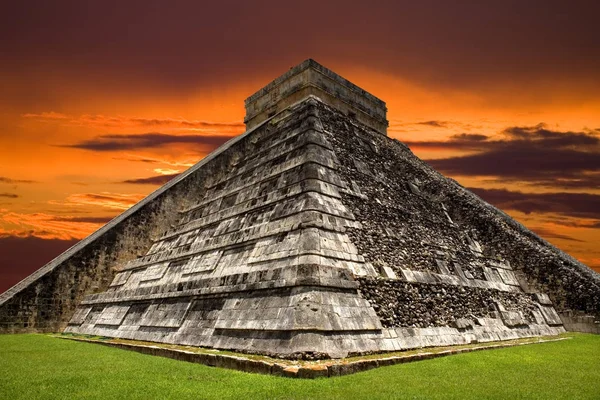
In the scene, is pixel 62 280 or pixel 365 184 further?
pixel 62 280

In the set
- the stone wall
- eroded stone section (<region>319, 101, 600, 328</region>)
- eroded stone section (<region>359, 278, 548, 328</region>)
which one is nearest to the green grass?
eroded stone section (<region>359, 278, 548, 328</region>)

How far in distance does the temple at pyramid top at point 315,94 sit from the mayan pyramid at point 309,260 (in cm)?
8

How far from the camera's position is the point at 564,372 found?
827cm

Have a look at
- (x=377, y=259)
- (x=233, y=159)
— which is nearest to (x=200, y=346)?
(x=377, y=259)

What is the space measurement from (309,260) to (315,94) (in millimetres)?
10167

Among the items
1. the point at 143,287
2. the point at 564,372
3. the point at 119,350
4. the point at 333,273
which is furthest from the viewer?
the point at 143,287

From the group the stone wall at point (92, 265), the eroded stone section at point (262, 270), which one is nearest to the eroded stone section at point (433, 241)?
the eroded stone section at point (262, 270)

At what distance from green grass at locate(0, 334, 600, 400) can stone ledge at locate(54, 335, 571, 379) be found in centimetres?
18

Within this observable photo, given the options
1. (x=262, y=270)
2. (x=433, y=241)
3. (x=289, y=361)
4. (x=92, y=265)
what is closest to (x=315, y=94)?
(x=433, y=241)

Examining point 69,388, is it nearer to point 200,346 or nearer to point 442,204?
point 200,346

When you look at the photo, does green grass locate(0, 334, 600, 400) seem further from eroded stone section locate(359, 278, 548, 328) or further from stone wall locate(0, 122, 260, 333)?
stone wall locate(0, 122, 260, 333)

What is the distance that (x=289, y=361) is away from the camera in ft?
24.7

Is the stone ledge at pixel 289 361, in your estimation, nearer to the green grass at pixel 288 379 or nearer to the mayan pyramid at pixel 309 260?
the green grass at pixel 288 379

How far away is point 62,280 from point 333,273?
35.8ft
